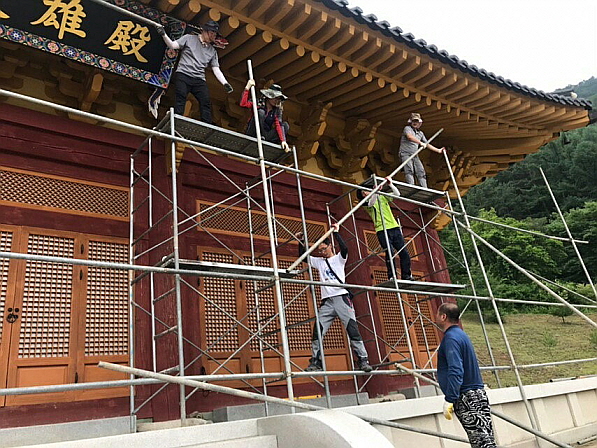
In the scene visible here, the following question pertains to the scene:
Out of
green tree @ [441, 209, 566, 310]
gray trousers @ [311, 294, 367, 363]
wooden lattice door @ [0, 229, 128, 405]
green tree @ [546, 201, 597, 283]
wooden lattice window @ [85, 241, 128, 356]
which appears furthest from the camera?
green tree @ [546, 201, 597, 283]

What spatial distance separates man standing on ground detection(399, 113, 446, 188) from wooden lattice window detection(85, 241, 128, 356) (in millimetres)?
3678

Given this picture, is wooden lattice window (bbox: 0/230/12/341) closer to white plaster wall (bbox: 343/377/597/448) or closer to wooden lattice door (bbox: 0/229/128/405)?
wooden lattice door (bbox: 0/229/128/405)

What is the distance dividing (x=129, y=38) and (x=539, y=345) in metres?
15.0

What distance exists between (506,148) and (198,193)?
4.83 meters

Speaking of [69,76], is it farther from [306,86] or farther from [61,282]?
[306,86]

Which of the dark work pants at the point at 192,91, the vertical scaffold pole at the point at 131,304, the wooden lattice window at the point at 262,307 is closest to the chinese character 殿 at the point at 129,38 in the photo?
the dark work pants at the point at 192,91

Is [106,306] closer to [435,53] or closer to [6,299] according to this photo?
[6,299]

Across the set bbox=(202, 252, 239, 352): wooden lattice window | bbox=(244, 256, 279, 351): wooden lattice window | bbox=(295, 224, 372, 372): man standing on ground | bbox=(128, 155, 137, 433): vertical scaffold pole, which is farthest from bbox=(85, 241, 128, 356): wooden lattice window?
bbox=(295, 224, 372, 372): man standing on ground

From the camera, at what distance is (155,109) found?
4641 mm

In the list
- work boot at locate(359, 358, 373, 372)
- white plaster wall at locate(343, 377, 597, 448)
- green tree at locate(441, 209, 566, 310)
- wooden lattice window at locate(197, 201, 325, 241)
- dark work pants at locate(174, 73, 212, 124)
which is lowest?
white plaster wall at locate(343, 377, 597, 448)

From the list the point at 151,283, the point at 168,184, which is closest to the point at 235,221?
the point at 168,184

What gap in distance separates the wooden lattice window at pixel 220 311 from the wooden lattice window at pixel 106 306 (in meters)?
0.79

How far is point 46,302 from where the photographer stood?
3996mm

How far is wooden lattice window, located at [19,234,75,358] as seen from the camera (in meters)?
3.86
